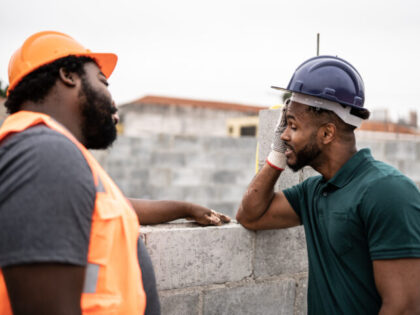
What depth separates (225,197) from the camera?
10.2 metres

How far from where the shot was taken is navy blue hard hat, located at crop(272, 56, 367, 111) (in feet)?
6.63

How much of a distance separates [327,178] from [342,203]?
28cm

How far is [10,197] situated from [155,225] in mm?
1434

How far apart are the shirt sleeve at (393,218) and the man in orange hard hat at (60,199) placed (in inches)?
36.9

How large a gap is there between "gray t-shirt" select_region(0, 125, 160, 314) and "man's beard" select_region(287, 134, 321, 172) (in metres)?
1.25

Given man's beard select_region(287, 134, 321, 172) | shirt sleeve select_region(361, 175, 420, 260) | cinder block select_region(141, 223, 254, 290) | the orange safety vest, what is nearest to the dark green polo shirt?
shirt sleeve select_region(361, 175, 420, 260)

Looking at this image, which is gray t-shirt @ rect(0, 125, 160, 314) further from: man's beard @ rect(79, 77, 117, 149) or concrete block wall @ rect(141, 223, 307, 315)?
concrete block wall @ rect(141, 223, 307, 315)

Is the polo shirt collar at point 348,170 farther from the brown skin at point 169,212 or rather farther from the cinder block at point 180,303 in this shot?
the cinder block at point 180,303

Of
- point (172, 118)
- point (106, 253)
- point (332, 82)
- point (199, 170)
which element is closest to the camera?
point (106, 253)

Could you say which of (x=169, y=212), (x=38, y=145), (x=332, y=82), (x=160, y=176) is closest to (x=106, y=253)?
(x=38, y=145)

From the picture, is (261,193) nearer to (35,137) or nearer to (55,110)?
(55,110)

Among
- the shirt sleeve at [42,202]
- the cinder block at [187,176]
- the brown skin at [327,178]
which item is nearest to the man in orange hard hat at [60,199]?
the shirt sleeve at [42,202]

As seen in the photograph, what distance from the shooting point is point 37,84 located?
1383mm

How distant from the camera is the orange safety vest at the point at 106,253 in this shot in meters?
1.19
